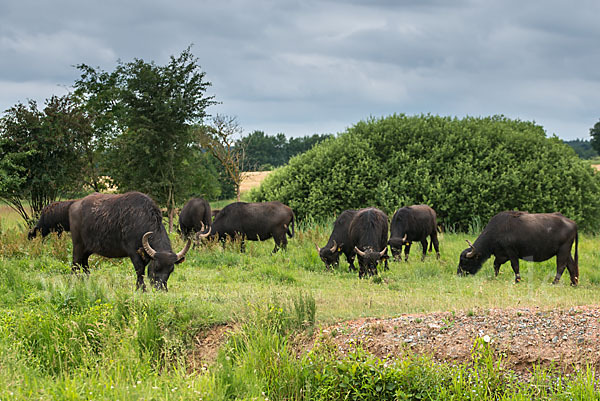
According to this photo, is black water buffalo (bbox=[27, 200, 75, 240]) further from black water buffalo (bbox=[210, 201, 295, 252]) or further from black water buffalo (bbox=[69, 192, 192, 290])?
black water buffalo (bbox=[69, 192, 192, 290])

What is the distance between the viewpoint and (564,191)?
23266 mm

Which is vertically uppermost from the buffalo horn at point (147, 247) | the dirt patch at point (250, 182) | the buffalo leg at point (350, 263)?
the dirt patch at point (250, 182)

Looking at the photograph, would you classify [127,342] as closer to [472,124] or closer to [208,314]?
[208,314]

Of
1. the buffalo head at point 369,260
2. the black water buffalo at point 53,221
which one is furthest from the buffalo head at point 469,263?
the black water buffalo at point 53,221

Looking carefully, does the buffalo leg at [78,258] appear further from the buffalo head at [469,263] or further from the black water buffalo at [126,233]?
the buffalo head at [469,263]

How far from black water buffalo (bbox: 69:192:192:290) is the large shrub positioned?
42.0 feet

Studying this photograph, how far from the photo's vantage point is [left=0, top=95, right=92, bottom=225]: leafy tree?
2034 cm

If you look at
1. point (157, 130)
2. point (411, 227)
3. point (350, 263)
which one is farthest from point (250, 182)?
point (350, 263)

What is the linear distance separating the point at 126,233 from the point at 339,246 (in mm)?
5749

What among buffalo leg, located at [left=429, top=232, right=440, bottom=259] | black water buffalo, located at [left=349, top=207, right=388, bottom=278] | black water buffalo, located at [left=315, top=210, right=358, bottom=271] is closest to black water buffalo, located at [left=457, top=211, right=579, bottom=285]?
black water buffalo, located at [left=349, top=207, right=388, bottom=278]

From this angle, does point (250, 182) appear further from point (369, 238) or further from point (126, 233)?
point (126, 233)

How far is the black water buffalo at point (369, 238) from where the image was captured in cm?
1335

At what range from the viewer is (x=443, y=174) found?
23.3 meters

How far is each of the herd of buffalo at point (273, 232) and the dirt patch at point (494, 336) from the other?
173 inches
